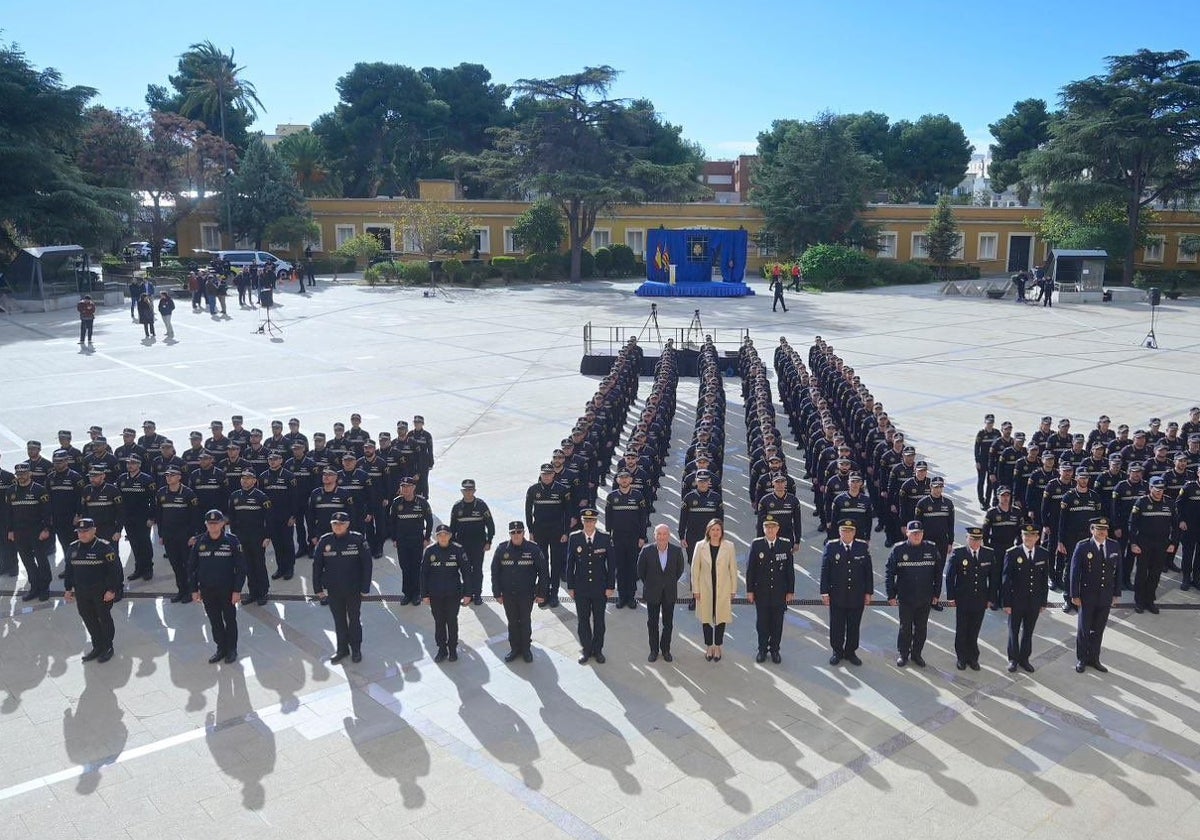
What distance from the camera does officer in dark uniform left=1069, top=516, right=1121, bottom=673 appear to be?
8.30 meters

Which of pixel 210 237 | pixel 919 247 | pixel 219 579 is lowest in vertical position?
pixel 219 579

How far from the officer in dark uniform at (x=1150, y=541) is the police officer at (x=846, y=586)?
3.26 metres

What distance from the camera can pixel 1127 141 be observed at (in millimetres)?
43594

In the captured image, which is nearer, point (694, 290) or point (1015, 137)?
point (694, 290)

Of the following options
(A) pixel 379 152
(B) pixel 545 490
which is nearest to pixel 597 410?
(B) pixel 545 490

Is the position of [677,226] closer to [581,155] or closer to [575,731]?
[581,155]

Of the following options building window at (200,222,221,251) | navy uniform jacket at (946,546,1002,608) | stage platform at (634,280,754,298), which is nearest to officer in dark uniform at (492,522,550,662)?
navy uniform jacket at (946,546,1002,608)

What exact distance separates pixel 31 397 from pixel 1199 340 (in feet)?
106

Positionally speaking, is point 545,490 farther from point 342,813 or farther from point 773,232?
point 773,232

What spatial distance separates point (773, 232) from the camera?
5375 centimetres

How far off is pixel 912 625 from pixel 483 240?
164 feet

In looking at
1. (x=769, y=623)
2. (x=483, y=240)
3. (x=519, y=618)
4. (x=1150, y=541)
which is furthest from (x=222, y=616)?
(x=483, y=240)

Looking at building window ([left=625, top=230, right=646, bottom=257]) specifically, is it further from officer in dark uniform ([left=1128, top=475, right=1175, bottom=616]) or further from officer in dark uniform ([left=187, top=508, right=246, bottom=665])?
officer in dark uniform ([left=187, top=508, right=246, bottom=665])

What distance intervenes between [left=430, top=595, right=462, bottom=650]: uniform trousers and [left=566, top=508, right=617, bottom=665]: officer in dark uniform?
104 cm
